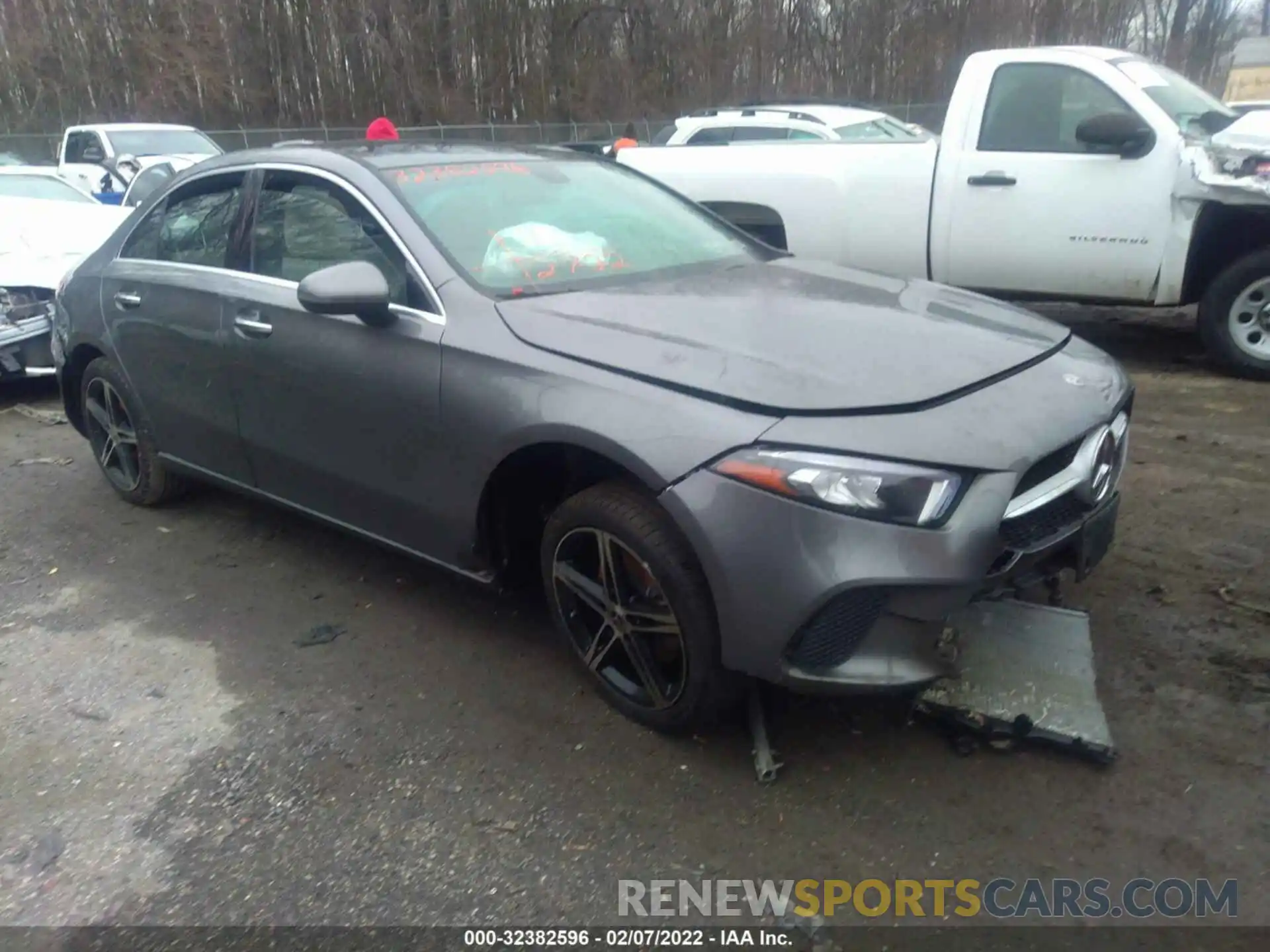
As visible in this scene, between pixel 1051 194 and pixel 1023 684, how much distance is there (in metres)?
4.31

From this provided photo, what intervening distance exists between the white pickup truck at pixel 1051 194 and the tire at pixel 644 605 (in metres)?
4.46

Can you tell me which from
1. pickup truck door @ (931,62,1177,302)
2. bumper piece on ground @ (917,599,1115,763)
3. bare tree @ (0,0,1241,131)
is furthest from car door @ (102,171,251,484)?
bare tree @ (0,0,1241,131)

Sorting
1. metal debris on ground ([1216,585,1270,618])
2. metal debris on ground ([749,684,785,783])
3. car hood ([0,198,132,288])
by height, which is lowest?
metal debris on ground ([749,684,785,783])

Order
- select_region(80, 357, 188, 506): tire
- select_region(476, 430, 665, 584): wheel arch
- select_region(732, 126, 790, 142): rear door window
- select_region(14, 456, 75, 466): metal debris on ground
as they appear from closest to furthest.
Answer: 1. select_region(476, 430, 665, 584): wheel arch
2. select_region(80, 357, 188, 506): tire
3. select_region(14, 456, 75, 466): metal debris on ground
4. select_region(732, 126, 790, 142): rear door window

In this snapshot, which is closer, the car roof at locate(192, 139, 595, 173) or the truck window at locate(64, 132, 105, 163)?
the car roof at locate(192, 139, 595, 173)

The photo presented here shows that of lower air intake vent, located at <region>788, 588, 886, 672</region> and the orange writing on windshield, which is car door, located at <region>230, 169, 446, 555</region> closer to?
the orange writing on windshield

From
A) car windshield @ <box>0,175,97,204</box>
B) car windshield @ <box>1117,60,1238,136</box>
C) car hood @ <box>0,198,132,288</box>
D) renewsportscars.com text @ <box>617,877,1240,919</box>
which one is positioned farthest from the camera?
car windshield @ <box>0,175,97,204</box>

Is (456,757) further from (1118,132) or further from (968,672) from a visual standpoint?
(1118,132)

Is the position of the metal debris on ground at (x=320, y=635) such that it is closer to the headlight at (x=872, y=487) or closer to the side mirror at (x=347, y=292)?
the side mirror at (x=347, y=292)

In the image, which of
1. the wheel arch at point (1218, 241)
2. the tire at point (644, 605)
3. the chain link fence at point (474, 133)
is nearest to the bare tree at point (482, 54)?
the chain link fence at point (474, 133)

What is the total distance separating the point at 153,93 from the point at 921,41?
811 inches

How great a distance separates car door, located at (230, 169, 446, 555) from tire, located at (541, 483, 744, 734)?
540mm

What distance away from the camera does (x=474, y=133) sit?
84.7 feet

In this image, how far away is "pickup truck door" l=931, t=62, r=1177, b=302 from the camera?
6.22 metres
